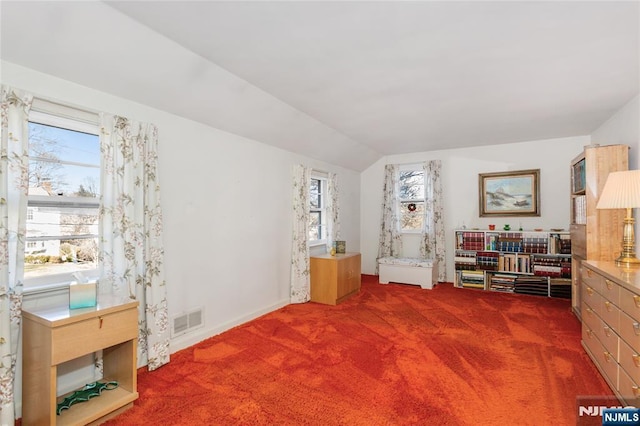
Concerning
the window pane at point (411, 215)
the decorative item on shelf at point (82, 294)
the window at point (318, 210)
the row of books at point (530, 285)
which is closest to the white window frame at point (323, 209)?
the window at point (318, 210)

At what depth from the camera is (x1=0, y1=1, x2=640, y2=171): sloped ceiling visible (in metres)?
1.86

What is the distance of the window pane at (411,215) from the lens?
613cm

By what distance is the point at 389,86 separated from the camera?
301 centimetres

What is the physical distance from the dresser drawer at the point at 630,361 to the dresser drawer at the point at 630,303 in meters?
0.21

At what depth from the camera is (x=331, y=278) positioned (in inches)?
175

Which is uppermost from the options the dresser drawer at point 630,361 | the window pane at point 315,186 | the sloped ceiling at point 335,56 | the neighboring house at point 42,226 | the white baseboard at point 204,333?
the sloped ceiling at point 335,56

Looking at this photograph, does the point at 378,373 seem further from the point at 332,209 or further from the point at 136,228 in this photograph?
the point at 332,209

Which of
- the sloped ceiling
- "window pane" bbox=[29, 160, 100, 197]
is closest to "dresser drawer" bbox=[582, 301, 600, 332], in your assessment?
the sloped ceiling

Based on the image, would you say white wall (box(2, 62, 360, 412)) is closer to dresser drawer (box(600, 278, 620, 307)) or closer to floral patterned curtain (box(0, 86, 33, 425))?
floral patterned curtain (box(0, 86, 33, 425))

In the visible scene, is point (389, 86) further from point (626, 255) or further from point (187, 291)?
point (187, 291)

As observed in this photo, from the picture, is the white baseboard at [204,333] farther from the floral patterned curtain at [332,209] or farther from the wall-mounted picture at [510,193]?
the wall-mounted picture at [510,193]

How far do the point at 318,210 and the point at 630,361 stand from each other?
4.06 m

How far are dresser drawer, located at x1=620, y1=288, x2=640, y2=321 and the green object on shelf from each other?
330cm

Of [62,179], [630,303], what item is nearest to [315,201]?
[62,179]
